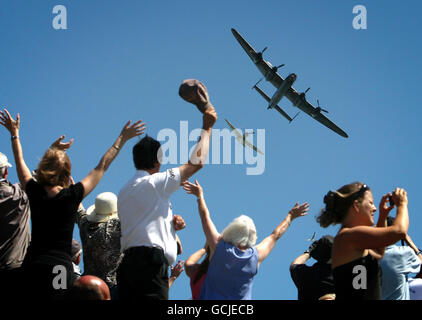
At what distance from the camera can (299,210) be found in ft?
19.4

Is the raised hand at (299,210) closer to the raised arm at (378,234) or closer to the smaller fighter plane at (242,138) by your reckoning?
the raised arm at (378,234)

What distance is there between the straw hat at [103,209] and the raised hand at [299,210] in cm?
224

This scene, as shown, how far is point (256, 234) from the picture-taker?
539 centimetres

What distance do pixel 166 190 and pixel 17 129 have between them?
2.01m

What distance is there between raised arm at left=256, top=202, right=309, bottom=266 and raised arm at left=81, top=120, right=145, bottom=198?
1.87 meters

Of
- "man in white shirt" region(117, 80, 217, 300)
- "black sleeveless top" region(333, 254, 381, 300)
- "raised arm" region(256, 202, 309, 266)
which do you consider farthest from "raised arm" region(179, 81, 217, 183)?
"black sleeveless top" region(333, 254, 381, 300)

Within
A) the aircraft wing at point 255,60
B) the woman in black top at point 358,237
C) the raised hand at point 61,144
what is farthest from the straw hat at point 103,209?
the aircraft wing at point 255,60

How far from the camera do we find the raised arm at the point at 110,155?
15.3 feet

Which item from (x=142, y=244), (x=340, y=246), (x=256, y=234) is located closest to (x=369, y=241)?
(x=340, y=246)

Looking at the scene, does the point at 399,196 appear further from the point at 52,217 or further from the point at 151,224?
the point at 52,217

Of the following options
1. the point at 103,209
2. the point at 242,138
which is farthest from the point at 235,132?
the point at 103,209

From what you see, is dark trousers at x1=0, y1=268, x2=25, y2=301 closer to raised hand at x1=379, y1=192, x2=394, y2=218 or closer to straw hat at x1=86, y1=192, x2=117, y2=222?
straw hat at x1=86, y1=192, x2=117, y2=222

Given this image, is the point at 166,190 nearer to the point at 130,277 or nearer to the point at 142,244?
the point at 142,244

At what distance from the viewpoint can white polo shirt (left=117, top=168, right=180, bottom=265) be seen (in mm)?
4461
